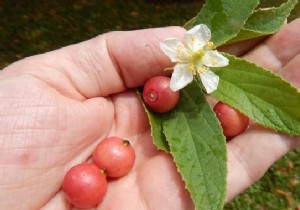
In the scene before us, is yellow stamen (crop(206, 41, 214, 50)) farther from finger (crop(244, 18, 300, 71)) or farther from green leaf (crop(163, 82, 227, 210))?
finger (crop(244, 18, 300, 71))

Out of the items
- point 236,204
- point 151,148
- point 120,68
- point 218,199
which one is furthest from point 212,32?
point 236,204

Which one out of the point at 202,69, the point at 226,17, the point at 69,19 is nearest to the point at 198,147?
the point at 202,69

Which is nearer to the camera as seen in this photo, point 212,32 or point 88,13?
point 212,32

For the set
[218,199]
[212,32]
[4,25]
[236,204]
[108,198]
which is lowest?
[4,25]

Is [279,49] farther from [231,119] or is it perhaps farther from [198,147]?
[198,147]

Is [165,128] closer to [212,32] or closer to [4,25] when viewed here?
[212,32]

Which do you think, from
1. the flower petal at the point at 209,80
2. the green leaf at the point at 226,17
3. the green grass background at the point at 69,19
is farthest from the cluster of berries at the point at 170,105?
the green grass background at the point at 69,19
